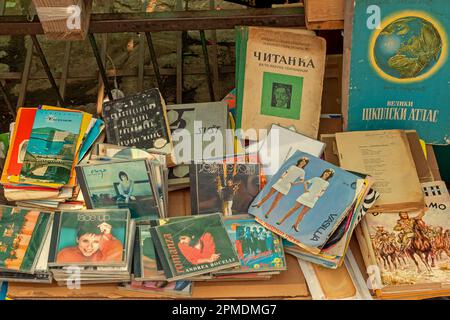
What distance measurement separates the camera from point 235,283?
1901 millimetres

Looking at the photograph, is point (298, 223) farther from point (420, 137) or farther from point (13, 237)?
point (13, 237)

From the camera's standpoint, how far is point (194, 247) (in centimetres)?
189

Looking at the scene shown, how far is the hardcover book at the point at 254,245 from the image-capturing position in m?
1.88

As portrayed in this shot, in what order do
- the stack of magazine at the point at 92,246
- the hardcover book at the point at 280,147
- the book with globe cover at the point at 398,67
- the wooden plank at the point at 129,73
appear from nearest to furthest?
1. the stack of magazine at the point at 92,246
2. the book with globe cover at the point at 398,67
3. the hardcover book at the point at 280,147
4. the wooden plank at the point at 129,73

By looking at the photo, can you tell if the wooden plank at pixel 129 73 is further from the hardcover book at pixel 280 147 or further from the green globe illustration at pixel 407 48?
the green globe illustration at pixel 407 48

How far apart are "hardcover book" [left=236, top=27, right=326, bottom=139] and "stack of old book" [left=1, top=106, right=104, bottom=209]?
566mm

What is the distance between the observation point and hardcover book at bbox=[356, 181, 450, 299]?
1.83 metres

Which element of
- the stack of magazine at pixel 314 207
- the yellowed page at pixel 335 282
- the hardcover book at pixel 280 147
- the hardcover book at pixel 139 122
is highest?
the hardcover book at pixel 139 122

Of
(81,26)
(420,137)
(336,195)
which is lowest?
(336,195)

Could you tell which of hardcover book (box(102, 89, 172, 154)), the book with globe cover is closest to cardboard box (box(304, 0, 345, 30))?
the book with globe cover

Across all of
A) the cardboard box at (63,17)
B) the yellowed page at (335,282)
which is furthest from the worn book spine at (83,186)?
the yellowed page at (335,282)

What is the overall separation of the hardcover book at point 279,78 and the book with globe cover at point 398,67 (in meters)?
0.12

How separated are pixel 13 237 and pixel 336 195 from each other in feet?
3.50

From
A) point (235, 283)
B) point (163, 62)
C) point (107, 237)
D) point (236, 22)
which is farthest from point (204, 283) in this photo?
point (163, 62)
